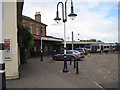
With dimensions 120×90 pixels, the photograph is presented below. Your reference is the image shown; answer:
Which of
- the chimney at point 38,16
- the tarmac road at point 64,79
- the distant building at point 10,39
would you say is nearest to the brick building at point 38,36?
the chimney at point 38,16

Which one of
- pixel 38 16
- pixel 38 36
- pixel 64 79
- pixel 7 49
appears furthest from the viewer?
pixel 38 16

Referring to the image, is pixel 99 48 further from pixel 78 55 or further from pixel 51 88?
pixel 51 88

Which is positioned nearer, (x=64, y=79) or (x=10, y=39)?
(x=10, y=39)

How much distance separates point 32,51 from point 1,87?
2886 centimetres

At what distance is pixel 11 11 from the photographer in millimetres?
8383

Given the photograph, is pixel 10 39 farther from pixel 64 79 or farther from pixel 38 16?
pixel 38 16

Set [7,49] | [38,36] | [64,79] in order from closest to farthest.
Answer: [7,49]
[64,79]
[38,36]

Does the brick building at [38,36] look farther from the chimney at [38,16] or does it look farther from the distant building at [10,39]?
the distant building at [10,39]

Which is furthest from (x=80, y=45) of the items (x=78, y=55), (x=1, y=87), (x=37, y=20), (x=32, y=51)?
(x=1, y=87)

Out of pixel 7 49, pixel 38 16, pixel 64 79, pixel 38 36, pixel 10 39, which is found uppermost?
pixel 38 16

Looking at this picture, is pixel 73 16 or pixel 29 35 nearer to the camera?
pixel 73 16

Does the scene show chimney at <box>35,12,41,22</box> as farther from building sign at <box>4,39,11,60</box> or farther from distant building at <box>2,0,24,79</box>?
building sign at <box>4,39,11,60</box>

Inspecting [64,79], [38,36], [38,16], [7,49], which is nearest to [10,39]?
[7,49]

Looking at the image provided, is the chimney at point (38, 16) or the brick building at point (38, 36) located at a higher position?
the chimney at point (38, 16)
